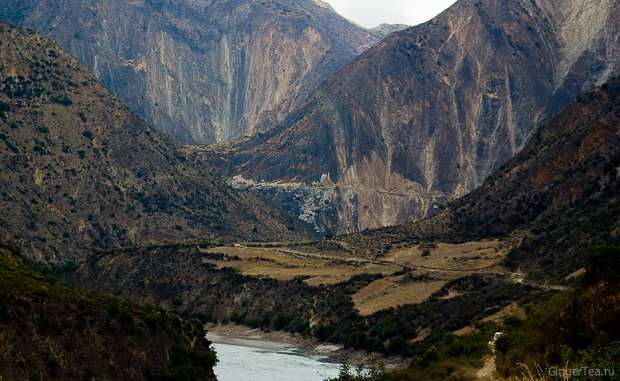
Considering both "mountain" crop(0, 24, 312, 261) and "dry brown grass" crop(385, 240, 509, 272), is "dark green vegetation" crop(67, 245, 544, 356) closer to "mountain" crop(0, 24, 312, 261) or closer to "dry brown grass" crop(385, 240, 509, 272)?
"dry brown grass" crop(385, 240, 509, 272)

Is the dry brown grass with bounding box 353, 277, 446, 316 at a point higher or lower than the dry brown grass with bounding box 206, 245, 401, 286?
lower

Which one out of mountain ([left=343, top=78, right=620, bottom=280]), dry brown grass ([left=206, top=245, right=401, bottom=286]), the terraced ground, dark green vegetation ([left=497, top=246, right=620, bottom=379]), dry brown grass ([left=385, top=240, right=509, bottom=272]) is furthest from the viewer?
dry brown grass ([left=206, top=245, right=401, bottom=286])

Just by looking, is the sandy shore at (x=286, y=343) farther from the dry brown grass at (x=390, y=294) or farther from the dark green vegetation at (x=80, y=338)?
the dark green vegetation at (x=80, y=338)

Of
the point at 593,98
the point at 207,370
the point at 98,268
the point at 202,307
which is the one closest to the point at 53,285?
the point at 207,370

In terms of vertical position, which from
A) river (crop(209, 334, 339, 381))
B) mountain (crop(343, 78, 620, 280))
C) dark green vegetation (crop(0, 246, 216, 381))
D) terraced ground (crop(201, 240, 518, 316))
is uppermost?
mountain (crop(343, 78, 620, 280))

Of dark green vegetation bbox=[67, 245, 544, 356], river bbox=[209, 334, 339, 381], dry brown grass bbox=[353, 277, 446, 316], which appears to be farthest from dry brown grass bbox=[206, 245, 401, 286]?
river bbox=[209, 334, 339, 381]

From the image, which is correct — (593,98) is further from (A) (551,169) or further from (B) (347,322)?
(B) (347,322)

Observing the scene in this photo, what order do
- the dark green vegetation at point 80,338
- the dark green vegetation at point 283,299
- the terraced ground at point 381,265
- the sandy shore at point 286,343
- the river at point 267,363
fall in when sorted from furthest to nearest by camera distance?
the terraced ground at point 381,265 → the dark green vegetation at point 283,299 → the sandy shore at point 286,343 → the river at point 267,363 → the dark green vegetation at point 80,338

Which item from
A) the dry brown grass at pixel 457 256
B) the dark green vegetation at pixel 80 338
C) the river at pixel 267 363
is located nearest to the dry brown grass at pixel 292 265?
the dry brown grass at pixel 457 256
